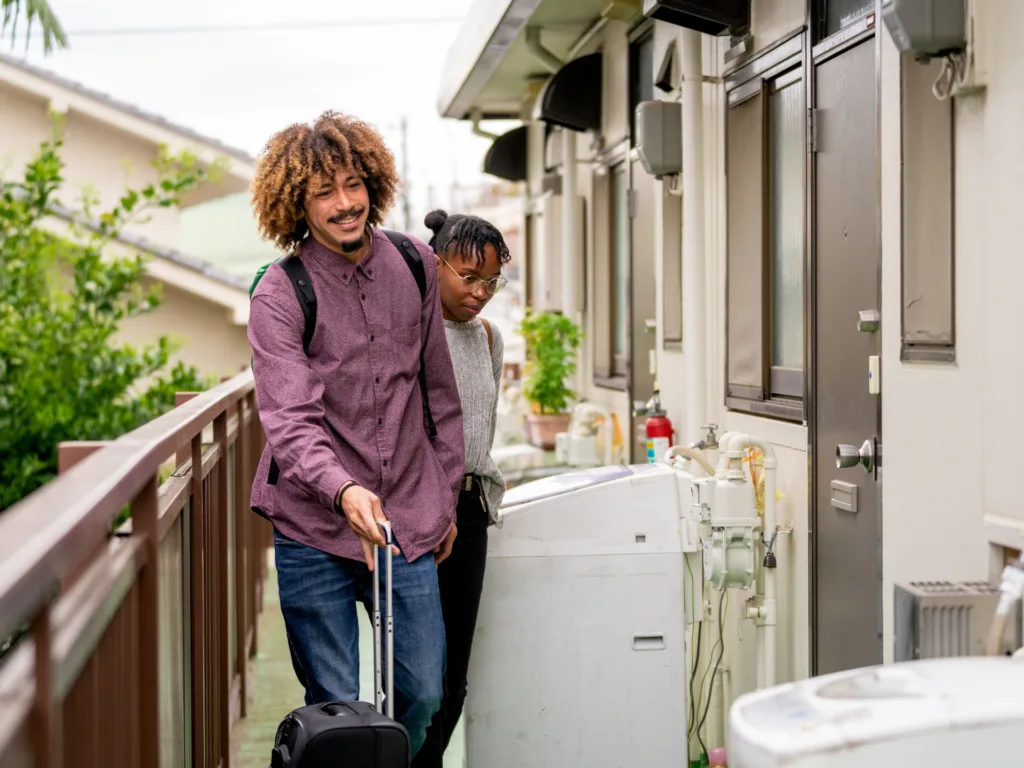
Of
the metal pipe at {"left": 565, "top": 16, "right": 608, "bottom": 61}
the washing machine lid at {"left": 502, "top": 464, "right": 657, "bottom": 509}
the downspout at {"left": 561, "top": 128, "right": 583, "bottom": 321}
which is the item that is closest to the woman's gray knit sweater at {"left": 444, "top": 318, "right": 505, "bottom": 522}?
the washing machine lid at {"left": 502, "top": 464, "right": 657, "bottom": 509}

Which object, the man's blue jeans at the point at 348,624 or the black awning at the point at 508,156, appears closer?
the man's blue jeans at the point at 348,624

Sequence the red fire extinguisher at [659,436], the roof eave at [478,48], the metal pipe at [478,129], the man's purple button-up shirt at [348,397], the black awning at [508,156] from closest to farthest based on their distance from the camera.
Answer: the man's purple button-up shirt at [348,397], the red fire extinguisher at [659,436], the roof eave at [478,48], the metal pipe at [478,129], the black awning at [508,156]

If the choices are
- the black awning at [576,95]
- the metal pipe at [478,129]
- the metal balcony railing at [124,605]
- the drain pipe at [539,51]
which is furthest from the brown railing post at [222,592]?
the metal pipe at [478,129]

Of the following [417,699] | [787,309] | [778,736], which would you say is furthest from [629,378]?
[778,736]

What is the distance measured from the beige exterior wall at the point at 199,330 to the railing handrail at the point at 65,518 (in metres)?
11.4

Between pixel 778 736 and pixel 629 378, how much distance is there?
5540 millimetres

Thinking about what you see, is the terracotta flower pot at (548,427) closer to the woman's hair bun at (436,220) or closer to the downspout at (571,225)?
the downspout at (571,225)

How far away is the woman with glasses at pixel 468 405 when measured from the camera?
3.49m

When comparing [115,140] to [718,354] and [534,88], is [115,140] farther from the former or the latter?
[718,354]

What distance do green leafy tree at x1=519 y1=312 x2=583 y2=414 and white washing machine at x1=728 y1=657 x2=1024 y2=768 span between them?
20.8 ft

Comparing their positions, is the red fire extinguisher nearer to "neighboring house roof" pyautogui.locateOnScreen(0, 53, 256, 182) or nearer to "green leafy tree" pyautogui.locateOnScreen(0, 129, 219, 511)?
"green leafy tree" pyautogui.locateOnScreen(0, 129, 219, 511)

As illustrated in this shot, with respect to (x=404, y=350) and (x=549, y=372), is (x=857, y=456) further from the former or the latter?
(x=549, y=372)

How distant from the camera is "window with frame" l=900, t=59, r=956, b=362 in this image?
313 cm

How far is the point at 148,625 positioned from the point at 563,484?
169 centimetres
